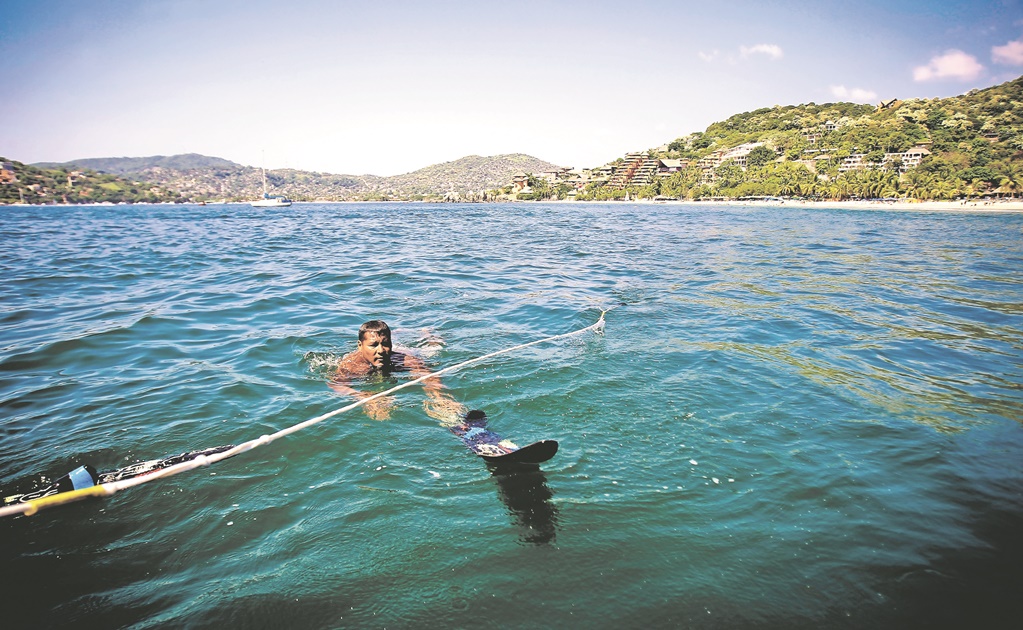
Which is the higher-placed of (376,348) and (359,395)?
(376,348)

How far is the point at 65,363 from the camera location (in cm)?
738

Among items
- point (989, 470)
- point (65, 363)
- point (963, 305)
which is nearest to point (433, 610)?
point (989, 470)

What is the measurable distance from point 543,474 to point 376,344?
325cm

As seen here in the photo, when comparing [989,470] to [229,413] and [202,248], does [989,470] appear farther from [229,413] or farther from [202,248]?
[202,248]

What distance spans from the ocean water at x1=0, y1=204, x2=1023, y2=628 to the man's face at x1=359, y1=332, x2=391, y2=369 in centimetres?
63

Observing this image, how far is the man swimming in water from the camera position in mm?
5691

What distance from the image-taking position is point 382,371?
22.2ft

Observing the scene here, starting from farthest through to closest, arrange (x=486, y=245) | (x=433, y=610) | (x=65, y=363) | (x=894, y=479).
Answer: (x=486, y=245), (x=65, y=363), (x=894, y=479), (x=433, y=610)

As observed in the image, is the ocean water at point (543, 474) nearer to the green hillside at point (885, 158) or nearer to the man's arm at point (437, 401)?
the man's arm at point (437, 401)

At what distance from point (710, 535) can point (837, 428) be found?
270cm

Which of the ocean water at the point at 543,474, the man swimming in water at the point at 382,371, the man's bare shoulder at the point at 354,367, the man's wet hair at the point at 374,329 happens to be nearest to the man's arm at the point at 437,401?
the man swimming in water at the point at 382,371

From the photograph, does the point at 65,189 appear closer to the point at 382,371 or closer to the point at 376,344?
the point at 382,371

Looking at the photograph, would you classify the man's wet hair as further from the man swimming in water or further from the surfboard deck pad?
the surfboard deck pad

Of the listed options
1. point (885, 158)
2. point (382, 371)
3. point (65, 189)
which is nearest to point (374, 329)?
point (382, 371)
